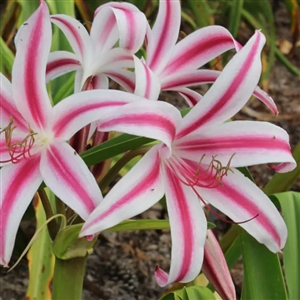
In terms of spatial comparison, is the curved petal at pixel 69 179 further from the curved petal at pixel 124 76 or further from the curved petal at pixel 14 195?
the curved petal at pixel 124 76

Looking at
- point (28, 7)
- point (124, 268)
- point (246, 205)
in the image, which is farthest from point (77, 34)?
point (124, 268)

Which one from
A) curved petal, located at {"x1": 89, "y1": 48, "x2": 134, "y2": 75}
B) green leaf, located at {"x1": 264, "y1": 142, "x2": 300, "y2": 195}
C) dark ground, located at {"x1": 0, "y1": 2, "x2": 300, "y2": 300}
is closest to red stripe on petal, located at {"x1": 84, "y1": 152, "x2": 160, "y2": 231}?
curved petal, located at {"x1": 89, "y1": 48, "x2": 134, "y2": 75}

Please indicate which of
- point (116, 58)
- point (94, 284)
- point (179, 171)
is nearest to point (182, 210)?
point (179, 171)

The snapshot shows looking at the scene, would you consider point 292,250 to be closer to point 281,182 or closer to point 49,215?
point 281,182

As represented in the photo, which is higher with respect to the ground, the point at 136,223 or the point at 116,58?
the point at 116,58

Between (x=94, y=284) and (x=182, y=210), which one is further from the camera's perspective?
(x=94, y=284)

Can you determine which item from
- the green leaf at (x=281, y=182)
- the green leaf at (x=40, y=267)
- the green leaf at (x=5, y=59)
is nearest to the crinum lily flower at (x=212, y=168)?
the green leaf at (x=281, y=182)

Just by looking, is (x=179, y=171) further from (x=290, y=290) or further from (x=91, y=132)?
(x=290, y=290)
